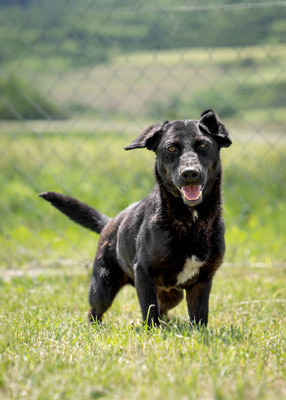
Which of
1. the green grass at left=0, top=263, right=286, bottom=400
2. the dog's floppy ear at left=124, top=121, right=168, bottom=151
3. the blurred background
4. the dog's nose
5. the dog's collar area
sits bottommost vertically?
the green grass at left=0, top=263, right=286, bottom=400

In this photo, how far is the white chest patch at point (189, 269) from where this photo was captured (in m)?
2.93

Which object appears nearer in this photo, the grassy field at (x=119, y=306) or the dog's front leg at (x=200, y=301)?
the grassy field at (x=119, y=306)

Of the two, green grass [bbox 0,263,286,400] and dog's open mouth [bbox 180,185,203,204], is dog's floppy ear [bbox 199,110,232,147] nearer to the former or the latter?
dog's open mouth [bbox 180,185,203,204]

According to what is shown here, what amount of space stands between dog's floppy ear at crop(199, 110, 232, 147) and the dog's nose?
33cm

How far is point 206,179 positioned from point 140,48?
3.73 meters

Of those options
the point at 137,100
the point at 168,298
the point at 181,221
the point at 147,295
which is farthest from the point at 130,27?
the point at 147,295

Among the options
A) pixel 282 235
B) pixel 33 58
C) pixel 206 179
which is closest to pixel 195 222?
pixel 206 179

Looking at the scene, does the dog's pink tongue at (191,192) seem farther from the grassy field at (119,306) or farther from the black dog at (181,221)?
the grassy field at (119,306)

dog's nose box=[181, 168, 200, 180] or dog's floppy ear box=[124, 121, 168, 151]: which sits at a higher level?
dog's floppy ear box=[124, 121, 168, 151]

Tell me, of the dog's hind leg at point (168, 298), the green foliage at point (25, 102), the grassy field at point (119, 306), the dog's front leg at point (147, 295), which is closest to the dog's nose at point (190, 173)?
the dog's front leg at point (147, 295)

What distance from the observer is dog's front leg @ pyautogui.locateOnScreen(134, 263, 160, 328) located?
115 inches

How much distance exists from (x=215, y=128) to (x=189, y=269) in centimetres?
74

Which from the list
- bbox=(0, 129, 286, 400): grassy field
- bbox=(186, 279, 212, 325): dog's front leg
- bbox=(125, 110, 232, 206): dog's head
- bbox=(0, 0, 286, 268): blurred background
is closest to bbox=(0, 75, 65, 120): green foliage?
bbox=(0, 0, 286, 268): blurred background

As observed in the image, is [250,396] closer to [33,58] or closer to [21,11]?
[21,11]
